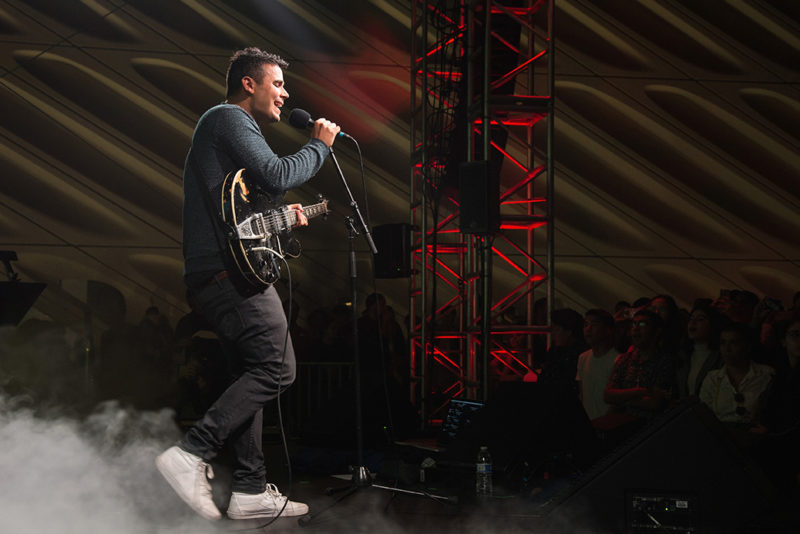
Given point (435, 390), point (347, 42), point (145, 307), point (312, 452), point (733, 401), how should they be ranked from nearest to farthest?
point (733, 401) → point (312, 452) → point (435, 390) → point (145, 307) → point (347, 42)

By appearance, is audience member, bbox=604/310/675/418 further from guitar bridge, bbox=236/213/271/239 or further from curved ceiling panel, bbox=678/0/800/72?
curved ceiling panel, bbox=678/0/800/72

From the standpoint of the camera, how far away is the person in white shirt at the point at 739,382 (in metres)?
3.97

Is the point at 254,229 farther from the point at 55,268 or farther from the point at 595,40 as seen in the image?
the point at 595,40

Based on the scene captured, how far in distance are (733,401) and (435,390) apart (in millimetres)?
3474

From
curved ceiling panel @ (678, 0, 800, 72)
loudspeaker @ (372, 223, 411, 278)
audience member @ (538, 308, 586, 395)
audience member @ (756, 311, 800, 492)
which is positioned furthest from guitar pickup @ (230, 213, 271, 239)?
curved ceiling panel @ (678, 0, 800, 72)

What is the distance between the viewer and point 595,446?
3.60m

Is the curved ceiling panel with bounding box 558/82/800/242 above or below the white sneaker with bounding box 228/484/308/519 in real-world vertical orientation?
above

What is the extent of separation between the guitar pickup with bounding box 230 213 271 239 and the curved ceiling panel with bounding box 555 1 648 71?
7.81 metres

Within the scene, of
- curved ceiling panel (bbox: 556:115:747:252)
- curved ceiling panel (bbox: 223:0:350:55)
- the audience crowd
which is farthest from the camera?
curved ceiling panel (bbox: 556:115:747:252)

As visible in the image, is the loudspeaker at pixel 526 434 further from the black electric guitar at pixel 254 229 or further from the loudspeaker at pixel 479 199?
the loudspeaker at pixel 479 199

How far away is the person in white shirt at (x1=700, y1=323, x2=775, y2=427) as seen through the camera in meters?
3.97

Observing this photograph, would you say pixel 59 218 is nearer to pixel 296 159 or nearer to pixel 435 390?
pixel 435 390

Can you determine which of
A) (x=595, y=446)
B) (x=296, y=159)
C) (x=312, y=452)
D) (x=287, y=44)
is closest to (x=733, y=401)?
(x=595, y=446)

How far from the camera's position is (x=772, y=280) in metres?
9.58
